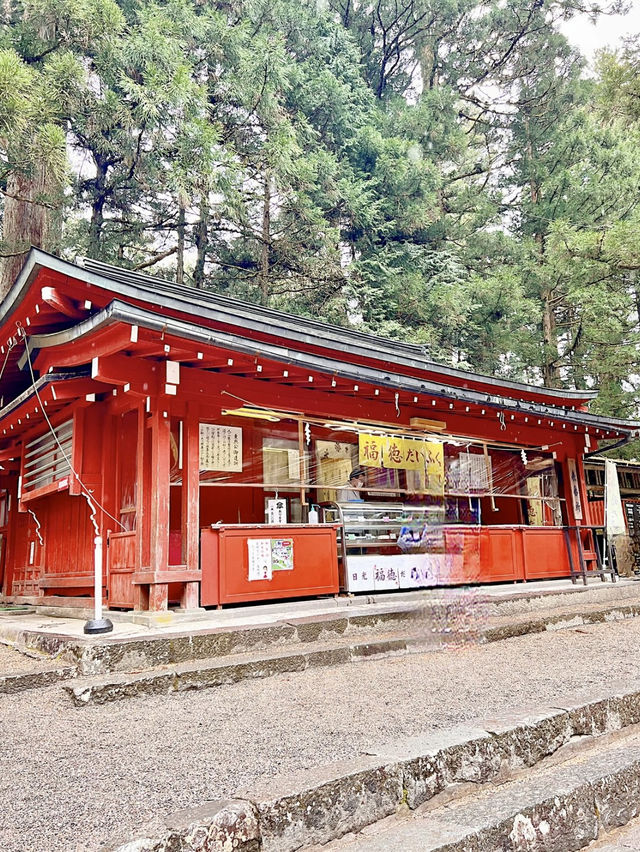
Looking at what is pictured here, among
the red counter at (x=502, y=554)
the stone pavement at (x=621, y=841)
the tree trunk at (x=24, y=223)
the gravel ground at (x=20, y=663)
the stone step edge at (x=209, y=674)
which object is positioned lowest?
the stone pavement at (x=621, y=841)

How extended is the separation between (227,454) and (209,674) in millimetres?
3360

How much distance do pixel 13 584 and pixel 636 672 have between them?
988 centimetres

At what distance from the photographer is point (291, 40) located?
22984mm

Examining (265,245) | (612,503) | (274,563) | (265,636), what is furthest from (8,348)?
(265,245)

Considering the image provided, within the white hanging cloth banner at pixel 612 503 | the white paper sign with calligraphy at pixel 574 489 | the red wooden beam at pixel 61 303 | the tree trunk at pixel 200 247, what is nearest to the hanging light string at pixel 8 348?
the red wooden beam at pixel 61 303

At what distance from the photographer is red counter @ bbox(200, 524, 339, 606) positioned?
6828mm

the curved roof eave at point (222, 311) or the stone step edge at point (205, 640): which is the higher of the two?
the curved roof eave at point (222, 311)

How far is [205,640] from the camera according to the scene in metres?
5.37

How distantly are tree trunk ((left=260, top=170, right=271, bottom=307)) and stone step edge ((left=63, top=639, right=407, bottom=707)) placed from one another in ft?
51.8

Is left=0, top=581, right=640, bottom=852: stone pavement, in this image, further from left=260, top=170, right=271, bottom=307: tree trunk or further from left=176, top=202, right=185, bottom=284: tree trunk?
left=260, top=170, right=271, bottom=307: tree trunk

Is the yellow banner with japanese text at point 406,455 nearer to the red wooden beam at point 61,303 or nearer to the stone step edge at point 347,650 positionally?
the stone step edge at point 347,650

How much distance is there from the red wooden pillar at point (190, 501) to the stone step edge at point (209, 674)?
1.53 meters

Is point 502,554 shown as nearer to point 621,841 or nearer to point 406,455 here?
point 406,455

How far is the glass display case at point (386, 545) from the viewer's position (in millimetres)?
8094
